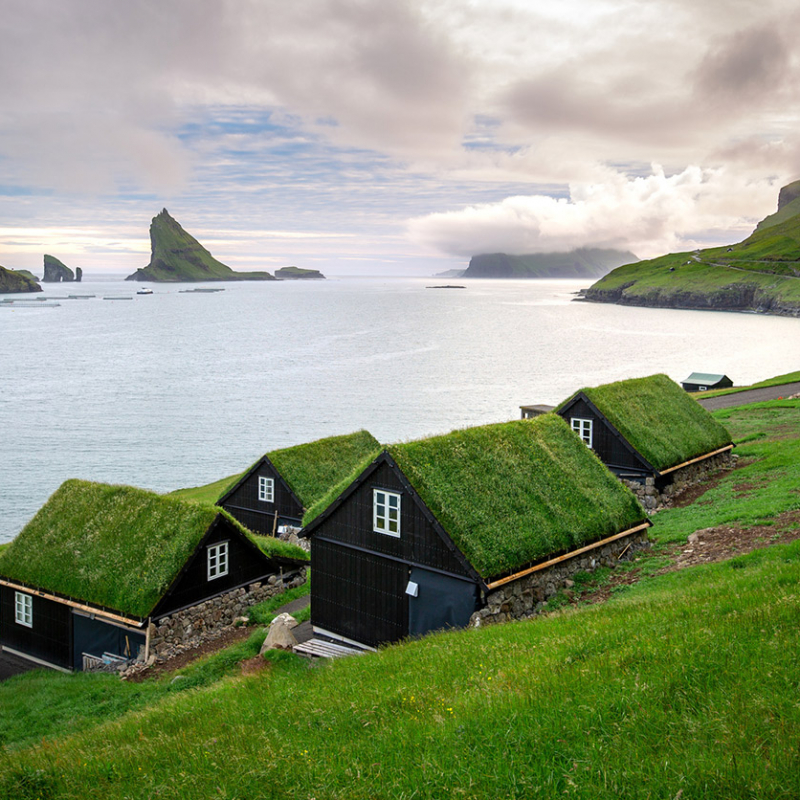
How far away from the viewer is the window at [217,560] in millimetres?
29469

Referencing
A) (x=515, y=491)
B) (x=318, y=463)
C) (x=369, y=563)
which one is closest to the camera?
(x=369, y=563)

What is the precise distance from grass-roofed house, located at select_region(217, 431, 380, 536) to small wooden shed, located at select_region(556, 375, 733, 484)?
13089 mm

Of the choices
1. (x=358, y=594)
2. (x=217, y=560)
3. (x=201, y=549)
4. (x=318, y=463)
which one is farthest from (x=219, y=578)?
(x=318, y=463)

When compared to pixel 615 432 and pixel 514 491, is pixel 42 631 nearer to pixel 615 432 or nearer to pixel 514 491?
pixel 514 491

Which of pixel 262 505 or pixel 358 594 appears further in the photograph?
pixel 262 505

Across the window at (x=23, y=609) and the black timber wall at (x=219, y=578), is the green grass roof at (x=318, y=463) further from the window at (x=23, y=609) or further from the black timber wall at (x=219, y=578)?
the window at (x=23, y=609)

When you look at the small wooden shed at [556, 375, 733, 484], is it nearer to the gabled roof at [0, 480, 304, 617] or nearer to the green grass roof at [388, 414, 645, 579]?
the green grass roof at [388, 414, 645, 579]

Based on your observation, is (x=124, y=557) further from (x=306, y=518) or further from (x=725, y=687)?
(x=725, y=687)

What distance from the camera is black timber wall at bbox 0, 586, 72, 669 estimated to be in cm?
2944

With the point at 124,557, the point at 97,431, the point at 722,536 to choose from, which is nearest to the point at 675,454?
the point at 722,536

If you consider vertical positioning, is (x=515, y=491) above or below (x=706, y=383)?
above

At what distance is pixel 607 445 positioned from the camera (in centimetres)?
3675

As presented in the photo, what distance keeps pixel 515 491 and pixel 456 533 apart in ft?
12.2

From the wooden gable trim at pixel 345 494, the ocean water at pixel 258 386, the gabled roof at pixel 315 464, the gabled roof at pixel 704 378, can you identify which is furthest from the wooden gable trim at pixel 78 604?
the gabled roof at pixel 704 378
